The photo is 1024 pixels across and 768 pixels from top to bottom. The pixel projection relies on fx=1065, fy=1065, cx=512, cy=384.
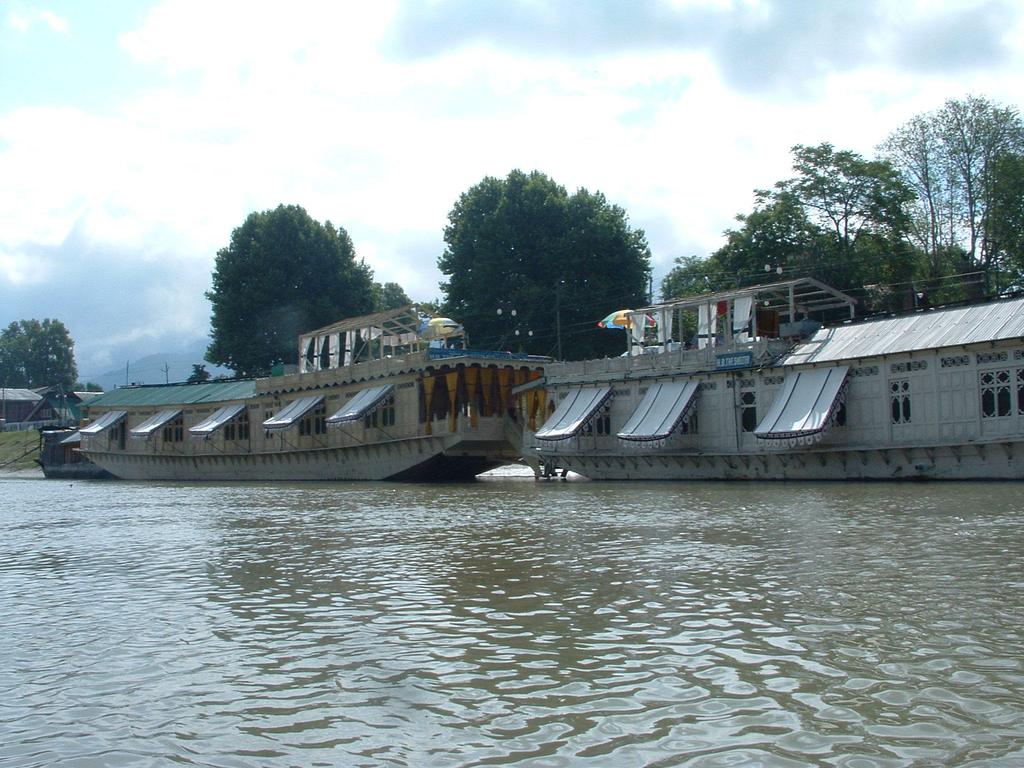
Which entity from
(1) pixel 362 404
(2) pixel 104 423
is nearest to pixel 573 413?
(1) pixel 362 404

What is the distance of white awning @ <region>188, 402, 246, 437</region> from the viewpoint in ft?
199

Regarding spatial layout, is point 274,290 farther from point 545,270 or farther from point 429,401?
point 429,401

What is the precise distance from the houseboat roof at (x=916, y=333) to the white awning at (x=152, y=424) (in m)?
41.1

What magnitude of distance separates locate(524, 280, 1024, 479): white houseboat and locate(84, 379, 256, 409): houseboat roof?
81.4 feet

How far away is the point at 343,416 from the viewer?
5141 cm

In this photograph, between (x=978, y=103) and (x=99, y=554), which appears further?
(x=978, y=103)

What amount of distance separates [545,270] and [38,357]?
123 meters

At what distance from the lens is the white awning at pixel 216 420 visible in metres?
60.5

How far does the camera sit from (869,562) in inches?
588

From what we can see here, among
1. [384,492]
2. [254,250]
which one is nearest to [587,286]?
[254,250]

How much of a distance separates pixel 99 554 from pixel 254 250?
230ft

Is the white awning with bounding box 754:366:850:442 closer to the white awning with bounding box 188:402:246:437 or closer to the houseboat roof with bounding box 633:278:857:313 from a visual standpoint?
the houseboat roof with bounding box 633:278:857:313

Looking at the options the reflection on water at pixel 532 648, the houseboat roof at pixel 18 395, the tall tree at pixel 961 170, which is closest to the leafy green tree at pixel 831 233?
the tall tree at pixel 961 170

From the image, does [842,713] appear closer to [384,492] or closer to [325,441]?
[384,492]
